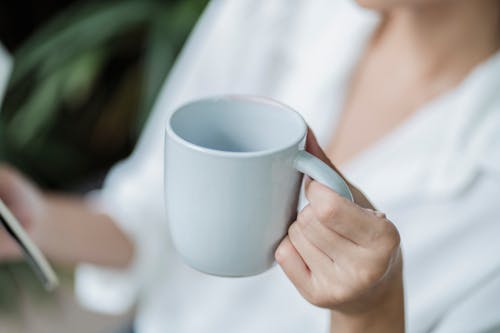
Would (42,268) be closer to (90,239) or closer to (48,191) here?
(90,239)

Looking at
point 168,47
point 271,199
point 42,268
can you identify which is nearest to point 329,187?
point 271,199

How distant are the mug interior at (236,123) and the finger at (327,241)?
6 cm

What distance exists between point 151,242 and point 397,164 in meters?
0.31

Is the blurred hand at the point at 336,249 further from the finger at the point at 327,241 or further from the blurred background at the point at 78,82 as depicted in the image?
the blurred background at the point at 78,82

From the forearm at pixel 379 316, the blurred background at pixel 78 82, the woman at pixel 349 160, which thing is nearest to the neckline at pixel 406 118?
the woman at pixel 349 160

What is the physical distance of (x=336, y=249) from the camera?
0.46m

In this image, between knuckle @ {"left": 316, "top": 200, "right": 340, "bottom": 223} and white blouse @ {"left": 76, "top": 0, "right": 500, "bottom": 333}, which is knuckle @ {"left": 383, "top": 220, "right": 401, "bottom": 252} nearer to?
knuckle @ {"left": 316, "top": 200, "right": 340, "bottom": 223}

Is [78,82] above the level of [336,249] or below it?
below

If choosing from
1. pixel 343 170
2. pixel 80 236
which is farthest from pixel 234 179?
pixel 80 236

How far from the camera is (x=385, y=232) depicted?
457mm

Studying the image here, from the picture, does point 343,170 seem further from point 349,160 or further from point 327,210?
point 327,210

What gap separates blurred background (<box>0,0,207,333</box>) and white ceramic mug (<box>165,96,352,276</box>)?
86cm

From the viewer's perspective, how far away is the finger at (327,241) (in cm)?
45

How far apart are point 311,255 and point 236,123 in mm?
110
